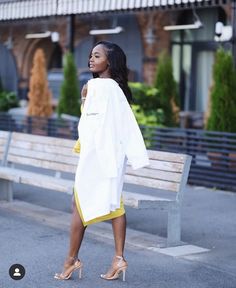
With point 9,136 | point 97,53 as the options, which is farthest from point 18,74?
point 97,53

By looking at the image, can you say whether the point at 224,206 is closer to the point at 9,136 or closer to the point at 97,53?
the point at 9,136

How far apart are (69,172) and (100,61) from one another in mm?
3055

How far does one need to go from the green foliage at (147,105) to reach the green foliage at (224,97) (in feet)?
5.71

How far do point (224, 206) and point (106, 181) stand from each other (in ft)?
13.0

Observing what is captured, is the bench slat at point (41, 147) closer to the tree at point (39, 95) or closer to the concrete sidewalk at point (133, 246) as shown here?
the concrete sidewalk at point (133, 246)

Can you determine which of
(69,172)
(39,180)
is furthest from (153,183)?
(69,172)

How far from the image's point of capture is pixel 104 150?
5.41 m

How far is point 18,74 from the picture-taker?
21625 mm

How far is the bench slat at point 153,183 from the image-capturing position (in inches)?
271

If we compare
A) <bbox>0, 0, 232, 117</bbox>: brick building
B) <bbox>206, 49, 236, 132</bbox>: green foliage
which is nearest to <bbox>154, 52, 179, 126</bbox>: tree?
<bbox>0, 0, 232, 117</bbox>: brick building

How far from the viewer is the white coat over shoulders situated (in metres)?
5.42

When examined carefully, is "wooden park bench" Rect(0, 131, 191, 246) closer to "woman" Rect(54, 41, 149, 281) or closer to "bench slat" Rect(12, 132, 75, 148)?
"bench slat" Rect(12, 132, 75, 148)

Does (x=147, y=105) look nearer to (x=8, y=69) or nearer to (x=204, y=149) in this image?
(x=204, y=149)

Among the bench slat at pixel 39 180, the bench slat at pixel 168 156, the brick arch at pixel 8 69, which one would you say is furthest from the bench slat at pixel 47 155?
the brick arch at pixel 8 69
